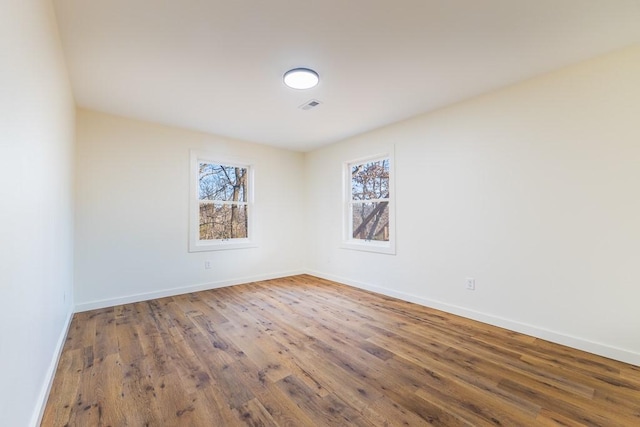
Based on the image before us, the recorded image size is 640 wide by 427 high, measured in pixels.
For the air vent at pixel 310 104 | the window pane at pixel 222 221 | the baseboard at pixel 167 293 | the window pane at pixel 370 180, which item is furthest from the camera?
the window pane at pixel 222 221

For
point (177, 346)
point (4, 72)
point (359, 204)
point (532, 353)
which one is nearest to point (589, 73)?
point (532, 353)

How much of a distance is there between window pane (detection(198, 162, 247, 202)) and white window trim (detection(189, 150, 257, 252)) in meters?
0.09

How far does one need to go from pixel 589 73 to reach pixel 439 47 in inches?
52.6

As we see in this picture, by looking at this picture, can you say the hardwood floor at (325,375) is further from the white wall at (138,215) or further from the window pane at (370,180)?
the window pane at (370,180)

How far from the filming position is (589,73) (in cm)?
228

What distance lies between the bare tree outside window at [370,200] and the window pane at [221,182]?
191cm

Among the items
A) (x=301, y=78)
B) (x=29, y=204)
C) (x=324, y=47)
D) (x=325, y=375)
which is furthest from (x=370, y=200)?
(x=29, y=204)

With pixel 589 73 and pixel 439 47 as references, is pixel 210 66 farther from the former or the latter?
pixel 589 73

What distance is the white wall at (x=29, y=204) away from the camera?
3.43 feet

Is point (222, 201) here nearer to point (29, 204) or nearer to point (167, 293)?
point (167, 293)

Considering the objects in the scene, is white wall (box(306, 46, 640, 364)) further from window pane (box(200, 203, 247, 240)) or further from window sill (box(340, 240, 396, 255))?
window pane (box(200, 203, 247, 240))

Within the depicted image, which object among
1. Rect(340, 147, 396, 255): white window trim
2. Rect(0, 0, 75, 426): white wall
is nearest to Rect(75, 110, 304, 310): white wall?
Rect(0, 0, 75, 426): white wall

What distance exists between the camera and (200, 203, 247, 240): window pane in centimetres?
429

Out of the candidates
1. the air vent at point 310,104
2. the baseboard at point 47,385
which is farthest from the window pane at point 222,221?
the air vent at point 310,104
